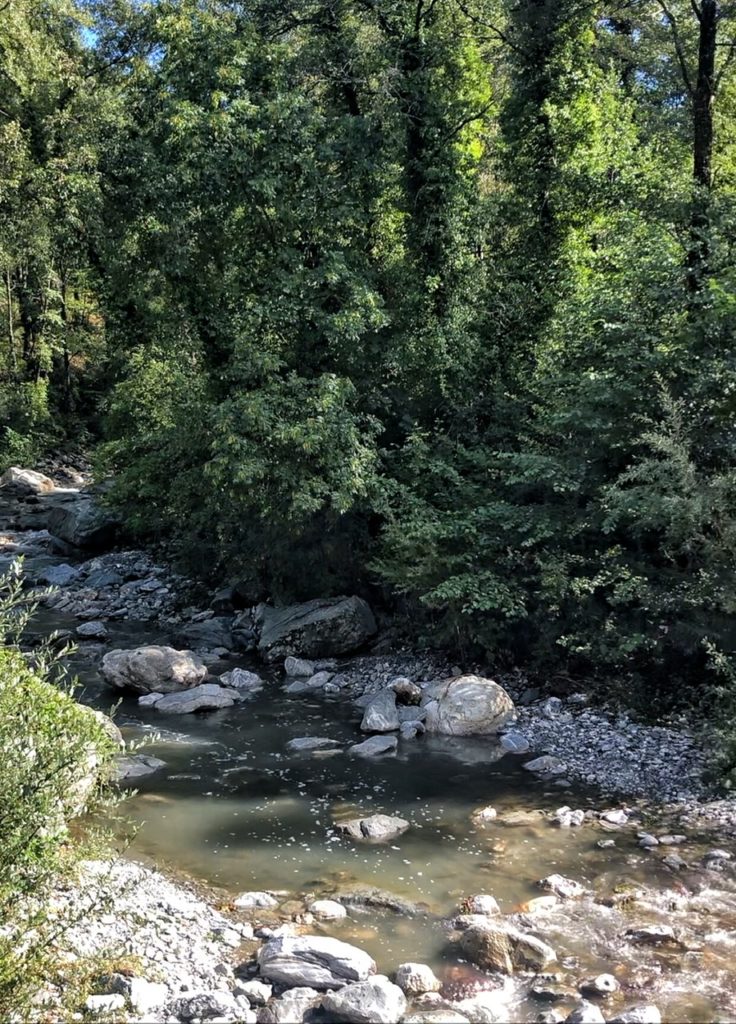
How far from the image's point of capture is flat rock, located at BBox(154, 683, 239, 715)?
38.8 ft

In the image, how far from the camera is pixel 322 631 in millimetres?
14016

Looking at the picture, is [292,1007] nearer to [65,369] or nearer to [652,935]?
[652,935]

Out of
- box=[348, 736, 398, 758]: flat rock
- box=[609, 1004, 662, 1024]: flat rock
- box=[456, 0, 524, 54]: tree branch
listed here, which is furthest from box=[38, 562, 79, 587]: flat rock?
box=[609, 1004, 662, 1024]: flat rock

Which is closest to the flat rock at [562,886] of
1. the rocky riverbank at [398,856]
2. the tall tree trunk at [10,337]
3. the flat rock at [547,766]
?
the rocky riverbank at [398,856]

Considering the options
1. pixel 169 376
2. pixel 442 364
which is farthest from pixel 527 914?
pixel 169 376

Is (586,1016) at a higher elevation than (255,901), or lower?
higher

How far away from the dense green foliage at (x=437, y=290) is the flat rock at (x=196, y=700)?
291 cm

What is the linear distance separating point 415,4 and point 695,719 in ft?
42.5

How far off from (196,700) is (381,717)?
2.72m

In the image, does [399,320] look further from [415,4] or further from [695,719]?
[695,719]

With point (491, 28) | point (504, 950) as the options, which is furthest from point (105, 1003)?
point (491, 28)

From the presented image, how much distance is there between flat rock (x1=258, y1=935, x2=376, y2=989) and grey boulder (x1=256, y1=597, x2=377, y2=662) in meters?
8.00

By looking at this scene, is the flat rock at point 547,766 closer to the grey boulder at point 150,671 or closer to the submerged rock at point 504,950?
the submerged rock at point 504,950

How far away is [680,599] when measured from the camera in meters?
10.1
